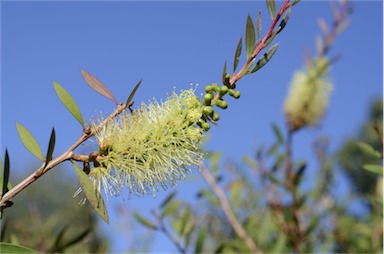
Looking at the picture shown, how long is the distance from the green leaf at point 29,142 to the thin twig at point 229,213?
1.12 metres

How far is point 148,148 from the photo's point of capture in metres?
1.05

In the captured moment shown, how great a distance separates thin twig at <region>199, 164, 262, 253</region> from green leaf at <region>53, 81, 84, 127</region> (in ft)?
3.57

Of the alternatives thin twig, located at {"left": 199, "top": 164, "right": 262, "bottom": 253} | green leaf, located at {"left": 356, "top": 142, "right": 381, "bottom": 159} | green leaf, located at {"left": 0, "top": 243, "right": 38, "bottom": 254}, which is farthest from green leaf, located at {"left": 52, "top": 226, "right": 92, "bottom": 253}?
green leaf, located at {"left": 356, "top": 142, "right": 381, "bottom": 159}

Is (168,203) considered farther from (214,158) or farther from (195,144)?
(195,144)

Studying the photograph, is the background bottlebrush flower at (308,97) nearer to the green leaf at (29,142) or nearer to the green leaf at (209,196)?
the green leaf at (209,196)

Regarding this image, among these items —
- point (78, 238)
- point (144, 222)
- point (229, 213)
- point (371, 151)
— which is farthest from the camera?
point (229, 213)

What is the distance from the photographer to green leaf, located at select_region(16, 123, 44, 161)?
0.94 metres

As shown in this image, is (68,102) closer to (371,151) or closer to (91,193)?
(91,193)

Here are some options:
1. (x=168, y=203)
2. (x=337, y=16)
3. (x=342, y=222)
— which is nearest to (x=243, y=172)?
(x=342, y=222)

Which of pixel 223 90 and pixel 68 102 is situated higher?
pixel 68 102

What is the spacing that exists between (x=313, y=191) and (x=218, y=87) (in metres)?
1.80

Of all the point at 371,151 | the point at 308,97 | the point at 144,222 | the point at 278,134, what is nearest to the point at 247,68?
the point at 371,151

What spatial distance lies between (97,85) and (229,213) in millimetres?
1206

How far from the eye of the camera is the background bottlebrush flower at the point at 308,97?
245 cm
